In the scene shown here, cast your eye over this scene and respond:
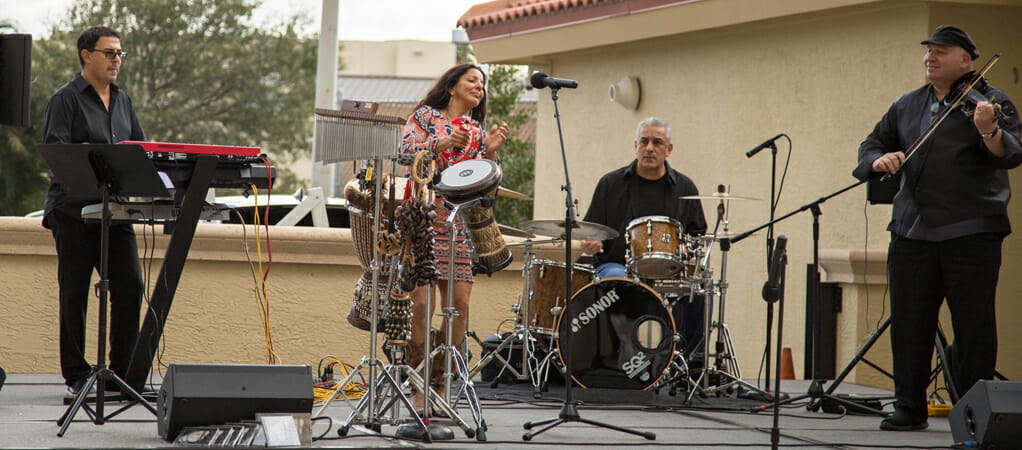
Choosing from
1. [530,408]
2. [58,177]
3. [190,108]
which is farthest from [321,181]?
[190,108]

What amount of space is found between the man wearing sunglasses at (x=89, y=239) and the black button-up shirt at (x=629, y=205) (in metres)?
3.29

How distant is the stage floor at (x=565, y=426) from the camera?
5320mm

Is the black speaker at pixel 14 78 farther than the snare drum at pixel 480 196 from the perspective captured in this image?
Yes

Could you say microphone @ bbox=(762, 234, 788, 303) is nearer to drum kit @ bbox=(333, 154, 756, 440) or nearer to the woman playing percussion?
the woman playing percussion

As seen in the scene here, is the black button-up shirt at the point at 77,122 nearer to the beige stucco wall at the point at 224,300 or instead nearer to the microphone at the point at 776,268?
the beige stucco wall at the point at 224,300

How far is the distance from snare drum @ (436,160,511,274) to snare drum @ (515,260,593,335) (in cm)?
188

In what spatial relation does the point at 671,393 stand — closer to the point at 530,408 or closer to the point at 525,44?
the point at 530,408

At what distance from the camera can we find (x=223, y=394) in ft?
16.8

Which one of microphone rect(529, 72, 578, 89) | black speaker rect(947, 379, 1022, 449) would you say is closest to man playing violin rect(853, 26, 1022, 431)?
black speaker rect(947, 379, 1022, 449)

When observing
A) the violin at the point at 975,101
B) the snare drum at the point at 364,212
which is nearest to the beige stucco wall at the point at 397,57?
the violin at the point at 975,101

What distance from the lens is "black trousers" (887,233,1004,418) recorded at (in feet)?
20.7

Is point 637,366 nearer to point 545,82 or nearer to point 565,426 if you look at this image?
point 565,426

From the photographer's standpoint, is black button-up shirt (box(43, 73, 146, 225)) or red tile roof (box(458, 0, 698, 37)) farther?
red tile roof (box(458, 0, 698, 37))

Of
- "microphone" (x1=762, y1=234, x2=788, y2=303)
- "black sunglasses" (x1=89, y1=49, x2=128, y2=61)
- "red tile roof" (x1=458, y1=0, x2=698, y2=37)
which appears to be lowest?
"microphone" (x1=762, y1=234, x2=788, y2=303)
